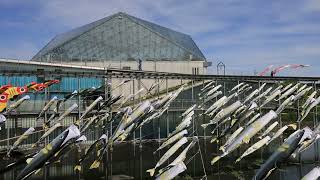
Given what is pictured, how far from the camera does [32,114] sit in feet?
155

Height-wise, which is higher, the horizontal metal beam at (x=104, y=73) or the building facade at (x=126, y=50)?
the building facade at (x=126, y=50)

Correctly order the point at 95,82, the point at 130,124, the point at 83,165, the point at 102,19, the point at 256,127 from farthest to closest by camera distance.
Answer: the point at 102,19 → the point at 95,82 → the point at 83,165 → the point at 130,124 → the point at 256,127

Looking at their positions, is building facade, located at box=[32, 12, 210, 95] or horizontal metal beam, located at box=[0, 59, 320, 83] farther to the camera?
building facade, located at box=[32, 12, 210, 95]

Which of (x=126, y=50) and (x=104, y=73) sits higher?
(x=126, y=50)

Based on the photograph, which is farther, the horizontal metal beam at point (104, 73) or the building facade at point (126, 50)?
the building facade at point (126, 50)

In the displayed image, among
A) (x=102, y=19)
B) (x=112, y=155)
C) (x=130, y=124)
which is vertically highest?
(x=102, y=19)

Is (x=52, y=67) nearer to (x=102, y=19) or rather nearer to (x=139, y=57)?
(x=139, y=57)

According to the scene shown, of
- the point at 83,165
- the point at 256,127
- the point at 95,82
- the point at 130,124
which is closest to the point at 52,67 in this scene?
the point at 95,82

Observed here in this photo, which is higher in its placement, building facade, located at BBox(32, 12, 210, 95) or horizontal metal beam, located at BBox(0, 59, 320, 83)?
building facade, located at BBox(32, 12, 210, 95)

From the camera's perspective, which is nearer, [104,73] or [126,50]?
[104,73]

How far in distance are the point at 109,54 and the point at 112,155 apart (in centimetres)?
5769

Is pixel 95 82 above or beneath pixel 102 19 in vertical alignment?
beneath

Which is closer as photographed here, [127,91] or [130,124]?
[130,124]

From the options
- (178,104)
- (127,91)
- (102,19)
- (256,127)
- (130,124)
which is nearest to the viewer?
(256,127)
